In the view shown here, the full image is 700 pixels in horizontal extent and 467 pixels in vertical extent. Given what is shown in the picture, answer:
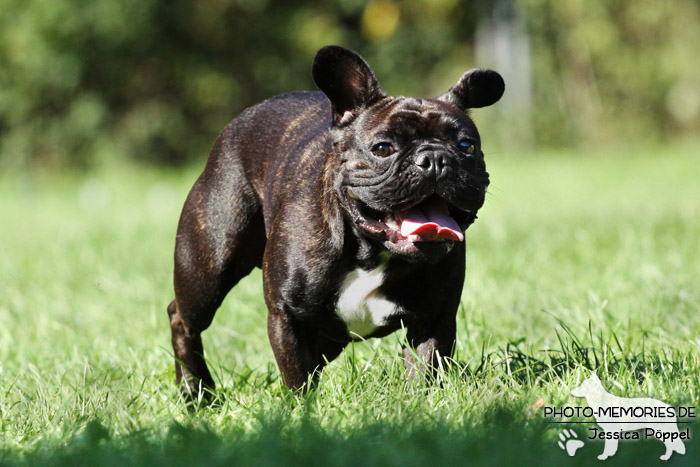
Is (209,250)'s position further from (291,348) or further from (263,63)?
(263,63)

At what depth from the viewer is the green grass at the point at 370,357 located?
2547 millimetres

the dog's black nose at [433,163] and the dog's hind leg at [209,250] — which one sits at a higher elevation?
the dog's black nose at [433,163]

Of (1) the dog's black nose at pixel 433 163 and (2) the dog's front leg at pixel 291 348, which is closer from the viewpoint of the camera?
(1) the dog's black nose at pixel 433 163

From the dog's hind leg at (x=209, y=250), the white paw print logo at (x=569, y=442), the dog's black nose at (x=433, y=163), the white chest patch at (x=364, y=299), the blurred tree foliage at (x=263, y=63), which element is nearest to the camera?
the white paw print logo at (x=569, y=442)

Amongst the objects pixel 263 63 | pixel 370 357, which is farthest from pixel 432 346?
pixel 263 63

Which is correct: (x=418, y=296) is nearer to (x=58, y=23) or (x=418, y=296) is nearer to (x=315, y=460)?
(x=315, y=460)

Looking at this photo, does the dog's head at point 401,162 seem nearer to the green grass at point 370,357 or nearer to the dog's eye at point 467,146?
the dog's eye at point 467,146

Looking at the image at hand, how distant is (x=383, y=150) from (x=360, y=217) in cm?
24

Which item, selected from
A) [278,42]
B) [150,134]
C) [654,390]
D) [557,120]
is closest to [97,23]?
[150,134]

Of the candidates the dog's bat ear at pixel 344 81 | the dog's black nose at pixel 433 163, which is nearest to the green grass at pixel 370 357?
the dog's black nose at pixel 433 163

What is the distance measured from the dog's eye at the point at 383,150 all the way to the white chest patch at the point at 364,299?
400mm

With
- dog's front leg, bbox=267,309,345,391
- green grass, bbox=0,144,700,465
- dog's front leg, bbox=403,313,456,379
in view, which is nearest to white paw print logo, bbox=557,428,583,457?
green grass, bbox=0,144,700,465

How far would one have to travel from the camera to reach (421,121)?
305 centimetres

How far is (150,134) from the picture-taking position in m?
20.6
